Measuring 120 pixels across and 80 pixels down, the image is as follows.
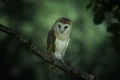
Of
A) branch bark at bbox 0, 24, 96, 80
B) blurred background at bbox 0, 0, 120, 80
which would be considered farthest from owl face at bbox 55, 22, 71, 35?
blurred background at bbox 0, 0, 120, 80

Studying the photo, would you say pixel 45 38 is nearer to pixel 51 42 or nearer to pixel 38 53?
pixel 51 42

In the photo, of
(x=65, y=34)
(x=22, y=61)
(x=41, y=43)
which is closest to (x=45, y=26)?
(x=41, y=43)

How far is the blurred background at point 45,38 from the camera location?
14.1 m

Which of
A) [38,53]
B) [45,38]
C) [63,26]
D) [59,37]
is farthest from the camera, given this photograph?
[45,38]

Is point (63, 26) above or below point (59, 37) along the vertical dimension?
above

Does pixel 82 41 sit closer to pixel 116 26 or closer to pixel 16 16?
pixel 16 16

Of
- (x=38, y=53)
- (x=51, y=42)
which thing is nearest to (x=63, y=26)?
(x=51, y=42)

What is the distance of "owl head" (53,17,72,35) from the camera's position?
186 inches

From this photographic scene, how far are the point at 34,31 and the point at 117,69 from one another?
201 cm

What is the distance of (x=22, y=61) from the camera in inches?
594

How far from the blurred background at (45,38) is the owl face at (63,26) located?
26.8 ft

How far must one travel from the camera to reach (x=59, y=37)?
4992 millimetres

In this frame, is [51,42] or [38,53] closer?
[38,53]

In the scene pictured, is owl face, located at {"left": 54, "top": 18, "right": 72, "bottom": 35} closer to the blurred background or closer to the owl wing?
the owl wing
